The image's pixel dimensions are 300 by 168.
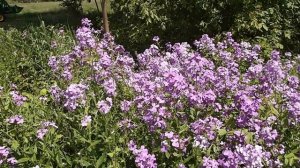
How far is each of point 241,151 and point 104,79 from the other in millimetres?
1424

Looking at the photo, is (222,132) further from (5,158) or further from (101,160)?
(5,158)

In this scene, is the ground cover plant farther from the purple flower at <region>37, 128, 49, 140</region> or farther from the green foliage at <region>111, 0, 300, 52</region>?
the green foliage at <region>111, 0, 300, 52</region>

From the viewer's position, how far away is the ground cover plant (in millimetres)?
2836

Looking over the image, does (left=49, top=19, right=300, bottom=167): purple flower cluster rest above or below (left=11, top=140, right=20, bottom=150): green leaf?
above

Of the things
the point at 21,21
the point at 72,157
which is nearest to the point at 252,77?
the point at 72,157

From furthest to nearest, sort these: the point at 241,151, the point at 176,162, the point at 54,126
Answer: the point at 54,126
the point at 176,162
the point at 241,151

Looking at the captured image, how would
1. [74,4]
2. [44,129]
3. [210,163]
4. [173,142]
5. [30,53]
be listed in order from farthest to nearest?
[74,4]
[30,53]
[44,129]
[173,142]
[210,163]

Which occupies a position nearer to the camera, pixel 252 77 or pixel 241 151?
pixel 241 151

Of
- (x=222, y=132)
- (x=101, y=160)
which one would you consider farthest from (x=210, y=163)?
(x=101, y=160)

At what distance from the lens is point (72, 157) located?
128 inches

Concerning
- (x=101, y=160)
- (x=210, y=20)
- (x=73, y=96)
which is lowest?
(x=101, y=160)

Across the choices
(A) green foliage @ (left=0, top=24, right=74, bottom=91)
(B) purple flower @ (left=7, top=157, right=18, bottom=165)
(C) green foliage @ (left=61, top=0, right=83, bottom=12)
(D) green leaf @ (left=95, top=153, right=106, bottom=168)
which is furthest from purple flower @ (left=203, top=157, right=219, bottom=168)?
(C) green foliage @ (left=61, top=0, right=83, bottom=12)

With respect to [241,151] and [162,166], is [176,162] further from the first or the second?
[241,151]

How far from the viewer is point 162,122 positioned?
9.57 ft
